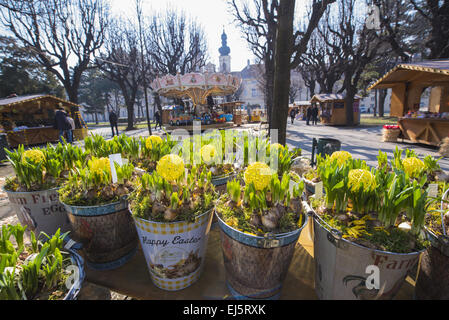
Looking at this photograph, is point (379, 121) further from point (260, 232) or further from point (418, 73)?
point (260, 232)

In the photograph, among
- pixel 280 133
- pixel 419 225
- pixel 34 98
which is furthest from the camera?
pixel 34 98

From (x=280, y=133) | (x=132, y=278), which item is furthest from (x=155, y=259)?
(x=280, y=133)

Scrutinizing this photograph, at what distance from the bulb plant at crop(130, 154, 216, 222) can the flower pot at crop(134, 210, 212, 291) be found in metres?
0.05

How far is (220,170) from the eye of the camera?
2516mm

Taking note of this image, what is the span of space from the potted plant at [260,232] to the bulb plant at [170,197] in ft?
0.66

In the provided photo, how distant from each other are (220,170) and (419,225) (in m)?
1.80

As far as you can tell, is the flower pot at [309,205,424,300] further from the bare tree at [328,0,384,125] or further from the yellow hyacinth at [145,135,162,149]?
the bare tree at [328,0,384,125]

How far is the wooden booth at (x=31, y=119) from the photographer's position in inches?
447

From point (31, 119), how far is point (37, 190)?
17070mm

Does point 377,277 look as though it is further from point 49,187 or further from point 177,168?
point 49,187

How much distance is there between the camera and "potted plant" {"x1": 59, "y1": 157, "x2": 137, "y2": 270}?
1.79m

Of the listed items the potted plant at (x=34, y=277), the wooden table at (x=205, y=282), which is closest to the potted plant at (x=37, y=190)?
the wooden table at (x=205, y=282)

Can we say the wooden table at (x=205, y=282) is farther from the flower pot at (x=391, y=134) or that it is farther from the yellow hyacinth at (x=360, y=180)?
the flower pot at (x=391, y=134)

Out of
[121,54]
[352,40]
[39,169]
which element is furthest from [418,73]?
[121,54]
